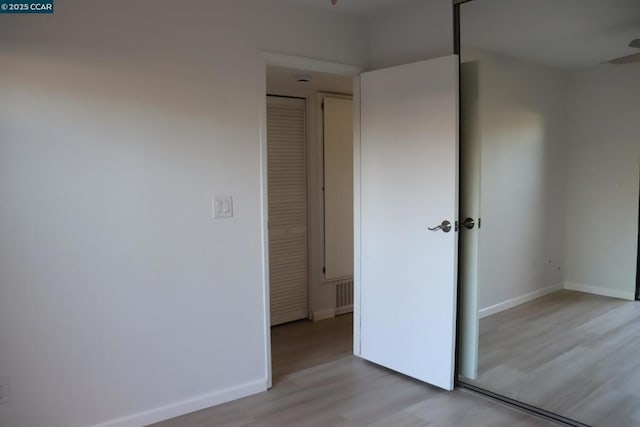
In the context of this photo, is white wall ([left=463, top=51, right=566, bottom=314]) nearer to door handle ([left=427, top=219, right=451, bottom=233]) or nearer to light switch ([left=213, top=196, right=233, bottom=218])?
door handle ([left=427, top=219, right=451, bottom=233])

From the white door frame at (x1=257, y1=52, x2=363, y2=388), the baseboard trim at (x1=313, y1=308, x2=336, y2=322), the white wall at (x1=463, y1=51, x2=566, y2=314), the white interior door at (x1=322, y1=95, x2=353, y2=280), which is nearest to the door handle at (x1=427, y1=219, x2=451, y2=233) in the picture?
the white wall at (x1=463, y1=51, x2=566, y2=314)

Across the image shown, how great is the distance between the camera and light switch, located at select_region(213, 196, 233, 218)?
2.80m

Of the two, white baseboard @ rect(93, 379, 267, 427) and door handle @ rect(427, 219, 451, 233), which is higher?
door handle @ rect(427, 219, 451, 233)

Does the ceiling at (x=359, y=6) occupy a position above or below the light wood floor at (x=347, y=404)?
above

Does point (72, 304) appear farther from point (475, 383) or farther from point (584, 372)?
point (584, 372)

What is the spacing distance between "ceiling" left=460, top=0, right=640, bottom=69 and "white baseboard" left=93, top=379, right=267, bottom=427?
250 centimetres

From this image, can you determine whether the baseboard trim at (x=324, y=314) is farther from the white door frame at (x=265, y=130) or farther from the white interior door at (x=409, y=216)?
the white door frame at (x=265, y=130)

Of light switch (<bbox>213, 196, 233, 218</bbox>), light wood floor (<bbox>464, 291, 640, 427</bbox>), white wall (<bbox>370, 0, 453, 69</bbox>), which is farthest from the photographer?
white wall (<bbox>370, 0, 453, 69</bbox>)

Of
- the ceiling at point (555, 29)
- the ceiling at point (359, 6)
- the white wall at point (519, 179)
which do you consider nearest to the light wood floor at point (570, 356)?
the white wall at point (519, 179)

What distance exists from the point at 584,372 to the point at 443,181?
1.31 meters

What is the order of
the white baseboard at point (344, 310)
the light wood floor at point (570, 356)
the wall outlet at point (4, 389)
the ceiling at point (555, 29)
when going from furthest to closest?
the white baseboard at point (344, 310), the light wood floor at point (570, 356), the ceiling at point (555, 29), the wall outlet at point (4, 389)

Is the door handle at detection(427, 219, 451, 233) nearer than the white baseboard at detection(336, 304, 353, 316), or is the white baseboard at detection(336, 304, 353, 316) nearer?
the door handle at detection(427, 219, 451, 233)

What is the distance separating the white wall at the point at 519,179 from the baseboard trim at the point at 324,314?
1.82m

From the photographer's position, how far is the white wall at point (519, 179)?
2734mm
